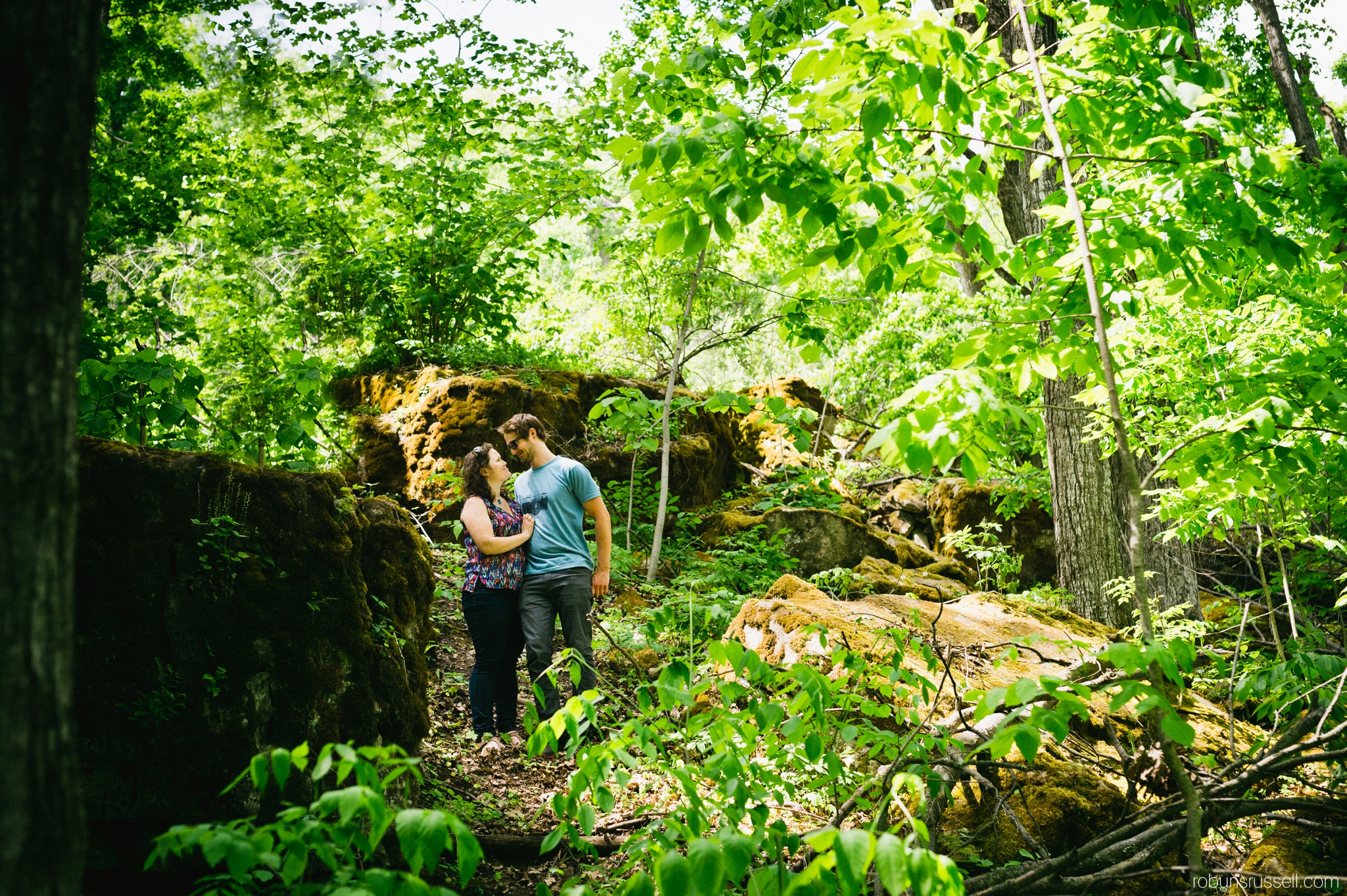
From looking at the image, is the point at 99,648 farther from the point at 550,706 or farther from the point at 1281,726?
the point at 1281,726

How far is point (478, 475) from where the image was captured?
489 cm

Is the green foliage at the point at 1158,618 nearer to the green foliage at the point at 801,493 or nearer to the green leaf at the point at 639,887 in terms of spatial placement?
the green foliage at the point at 801,493

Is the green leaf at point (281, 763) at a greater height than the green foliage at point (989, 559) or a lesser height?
greater

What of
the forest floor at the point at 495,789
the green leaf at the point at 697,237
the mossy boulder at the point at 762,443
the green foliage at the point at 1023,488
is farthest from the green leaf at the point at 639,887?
the mossy boulder at the point at 762,443

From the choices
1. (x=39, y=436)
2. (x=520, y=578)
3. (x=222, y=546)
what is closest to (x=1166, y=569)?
(x=520, y=578)

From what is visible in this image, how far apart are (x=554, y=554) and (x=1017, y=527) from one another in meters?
8.37

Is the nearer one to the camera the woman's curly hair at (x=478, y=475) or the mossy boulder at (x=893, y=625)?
the mossy boulder at (x=893, y=625)

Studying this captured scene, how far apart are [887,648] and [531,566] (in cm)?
227

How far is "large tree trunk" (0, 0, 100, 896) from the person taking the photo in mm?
959

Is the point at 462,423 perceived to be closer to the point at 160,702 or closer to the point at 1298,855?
the point at 160,702

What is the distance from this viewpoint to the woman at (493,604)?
4703 millimetres

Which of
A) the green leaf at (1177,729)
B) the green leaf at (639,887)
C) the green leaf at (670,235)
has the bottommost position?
the green leaf at (639,887)

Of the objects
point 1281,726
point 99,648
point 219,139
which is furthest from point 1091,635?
point 219,139

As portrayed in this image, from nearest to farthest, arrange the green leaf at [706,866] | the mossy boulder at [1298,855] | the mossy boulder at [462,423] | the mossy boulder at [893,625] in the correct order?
the green leaf at [706,866]
the mossy boulder at [1298,855]
the mossy boulder at [893,625]
the mossy boulder at [462,423]
